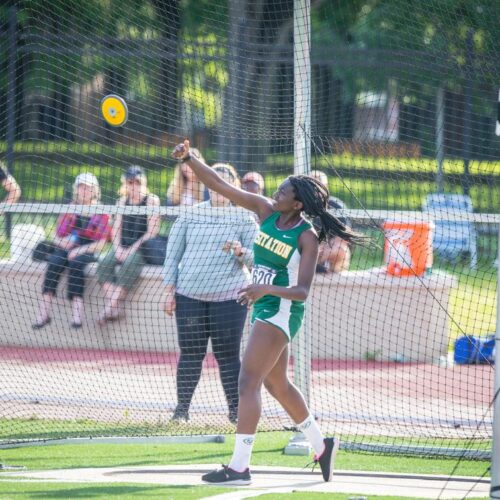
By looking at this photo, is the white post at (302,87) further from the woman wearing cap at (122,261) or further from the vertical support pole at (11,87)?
the vertical support pole at (11,87)

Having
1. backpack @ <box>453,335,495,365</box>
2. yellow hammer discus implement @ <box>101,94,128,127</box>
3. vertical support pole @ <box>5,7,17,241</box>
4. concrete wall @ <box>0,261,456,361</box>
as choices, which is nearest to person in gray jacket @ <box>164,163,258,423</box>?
yellow hammer discus implement @ <box>101,94,128,127</box>

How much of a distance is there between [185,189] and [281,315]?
12.1ft

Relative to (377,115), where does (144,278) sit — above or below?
below

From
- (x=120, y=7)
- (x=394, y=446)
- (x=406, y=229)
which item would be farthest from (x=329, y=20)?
(x=394, y=446)

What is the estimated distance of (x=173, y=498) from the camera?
237 inches

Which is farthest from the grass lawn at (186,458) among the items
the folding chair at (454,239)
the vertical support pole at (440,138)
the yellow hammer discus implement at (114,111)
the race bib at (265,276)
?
the vertical support pole at (440,138)

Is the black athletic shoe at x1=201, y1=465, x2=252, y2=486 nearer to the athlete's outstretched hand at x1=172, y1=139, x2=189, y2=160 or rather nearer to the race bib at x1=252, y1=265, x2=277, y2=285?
the race bib at x1=252, y1=265, x2=277, y2=285

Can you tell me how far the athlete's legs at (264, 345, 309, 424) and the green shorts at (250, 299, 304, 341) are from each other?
168mm

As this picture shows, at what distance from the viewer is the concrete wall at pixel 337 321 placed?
38.9ft

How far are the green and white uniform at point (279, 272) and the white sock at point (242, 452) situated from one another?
0.66 metres

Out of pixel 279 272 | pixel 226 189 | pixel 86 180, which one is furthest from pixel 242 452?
pixel 86 180

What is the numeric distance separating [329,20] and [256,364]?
14.7 metres

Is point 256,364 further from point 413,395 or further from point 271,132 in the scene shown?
point 413,395

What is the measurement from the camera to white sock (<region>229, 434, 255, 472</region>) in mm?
6398
